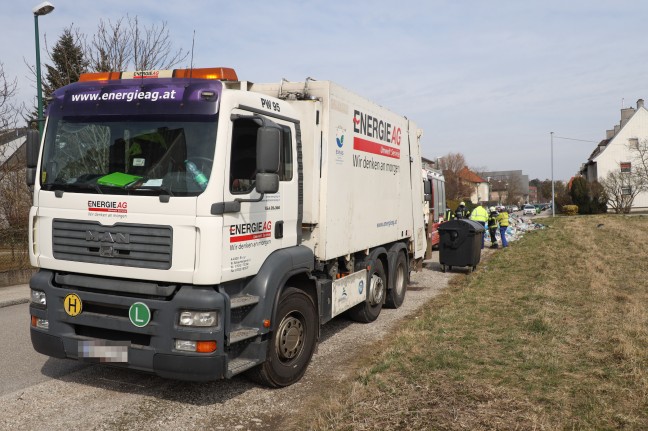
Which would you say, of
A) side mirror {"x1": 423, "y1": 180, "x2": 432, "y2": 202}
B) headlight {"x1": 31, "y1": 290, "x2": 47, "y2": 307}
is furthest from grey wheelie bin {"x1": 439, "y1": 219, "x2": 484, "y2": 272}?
headlight {"x1": 31, "y1": 290, "x2": 47, "y2": 307}

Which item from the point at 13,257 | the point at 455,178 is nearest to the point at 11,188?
the point at 13,257

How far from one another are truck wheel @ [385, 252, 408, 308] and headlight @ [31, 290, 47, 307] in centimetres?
509

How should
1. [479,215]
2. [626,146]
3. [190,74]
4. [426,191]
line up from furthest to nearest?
[626,146] < [479,215] < [426,191] < [190,74]

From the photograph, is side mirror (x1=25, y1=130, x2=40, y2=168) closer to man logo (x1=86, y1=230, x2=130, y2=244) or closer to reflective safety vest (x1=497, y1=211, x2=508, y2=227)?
man logo (x1=86, y1=230, x2=130, y2=244)

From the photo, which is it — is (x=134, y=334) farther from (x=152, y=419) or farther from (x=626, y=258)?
(x=626, y=258)

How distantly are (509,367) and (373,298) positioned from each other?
272 cm

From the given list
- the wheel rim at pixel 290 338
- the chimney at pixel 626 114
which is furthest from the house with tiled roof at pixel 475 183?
the wheel rim at pixel 290 338

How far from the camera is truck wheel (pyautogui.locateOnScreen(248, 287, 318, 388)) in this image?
474 cm

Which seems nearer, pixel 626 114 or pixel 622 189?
pixel 622 189

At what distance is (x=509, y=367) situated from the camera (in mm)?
5191

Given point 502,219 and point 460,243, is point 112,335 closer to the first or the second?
point 460,243

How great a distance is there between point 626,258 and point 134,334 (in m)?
13.9

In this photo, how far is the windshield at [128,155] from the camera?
13.8 ft

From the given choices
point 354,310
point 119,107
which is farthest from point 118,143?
point 354,310
